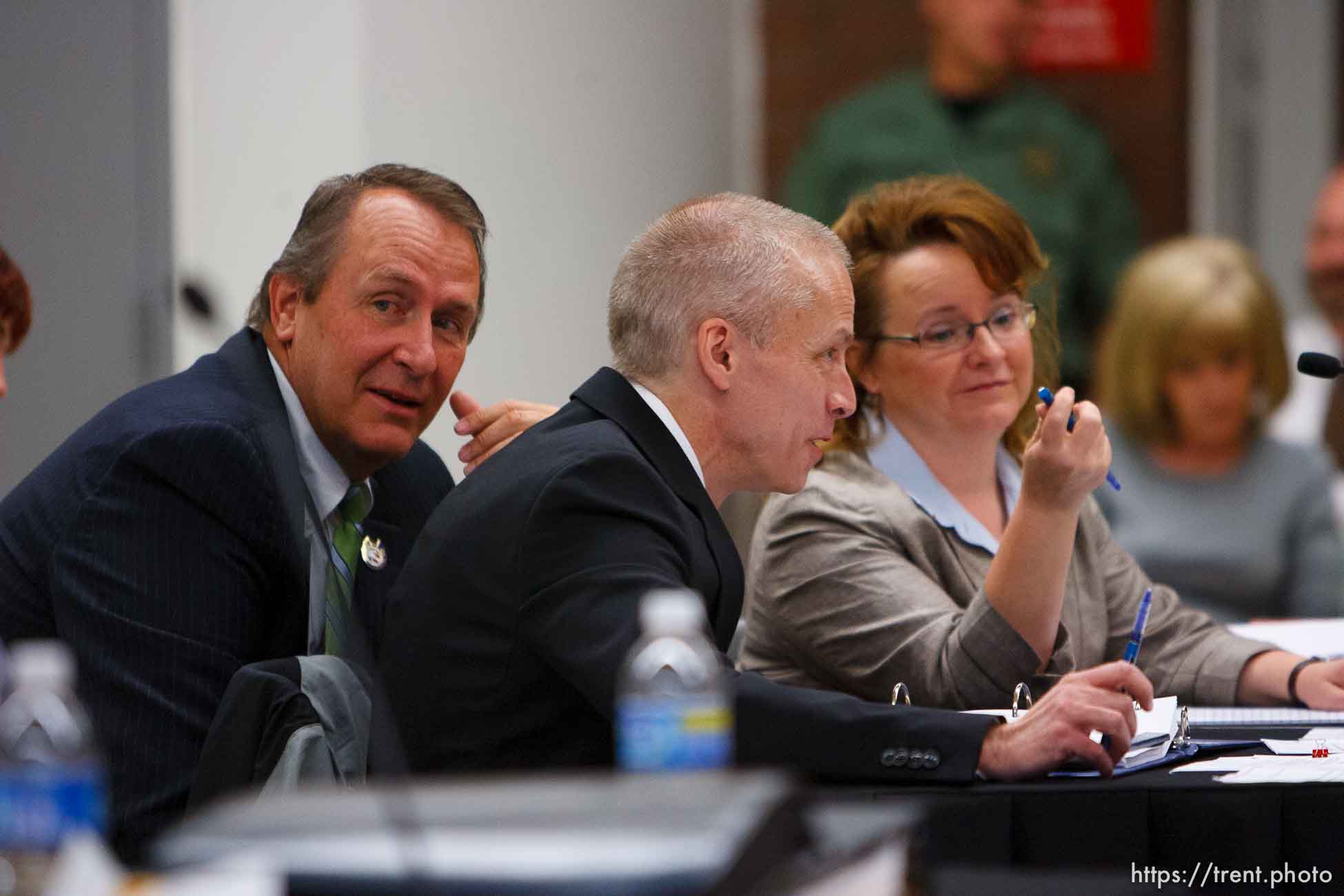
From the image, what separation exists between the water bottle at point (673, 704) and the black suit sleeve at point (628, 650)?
0.39 meters

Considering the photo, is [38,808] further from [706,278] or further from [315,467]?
[315,467]

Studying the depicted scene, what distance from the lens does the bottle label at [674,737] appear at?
1.22 m

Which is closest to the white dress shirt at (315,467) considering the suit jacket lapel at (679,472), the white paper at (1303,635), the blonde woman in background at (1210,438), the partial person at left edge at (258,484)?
the partial person at left edge at (258,484)

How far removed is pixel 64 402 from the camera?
4.15m

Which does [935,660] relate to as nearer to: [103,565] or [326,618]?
[326,618]

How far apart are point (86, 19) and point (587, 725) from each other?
2.87 meters

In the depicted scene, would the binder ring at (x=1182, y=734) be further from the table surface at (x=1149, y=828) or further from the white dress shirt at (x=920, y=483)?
the white dress shirt at (x=920, y=483)

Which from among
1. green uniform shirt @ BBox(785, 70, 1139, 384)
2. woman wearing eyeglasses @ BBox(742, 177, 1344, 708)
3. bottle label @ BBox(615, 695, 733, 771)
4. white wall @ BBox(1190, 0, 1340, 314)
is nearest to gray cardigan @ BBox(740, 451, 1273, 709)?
woman wearing eyeglasses @ BBox(742, 177, 1344, 708)

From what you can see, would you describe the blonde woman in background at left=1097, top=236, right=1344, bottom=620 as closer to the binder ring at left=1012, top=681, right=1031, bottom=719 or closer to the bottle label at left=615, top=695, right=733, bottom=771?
the binder ring at left=1012, top=681, right=1031, bottom=719

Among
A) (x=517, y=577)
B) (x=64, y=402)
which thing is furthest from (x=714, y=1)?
(x=517, y=577)

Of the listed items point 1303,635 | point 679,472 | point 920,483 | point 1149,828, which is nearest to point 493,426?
point 679,472

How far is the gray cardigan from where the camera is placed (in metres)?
2.28

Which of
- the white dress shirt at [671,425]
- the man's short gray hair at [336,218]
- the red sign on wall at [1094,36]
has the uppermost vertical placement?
the red sign on wall at [1094,36]

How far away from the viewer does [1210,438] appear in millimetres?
4336
